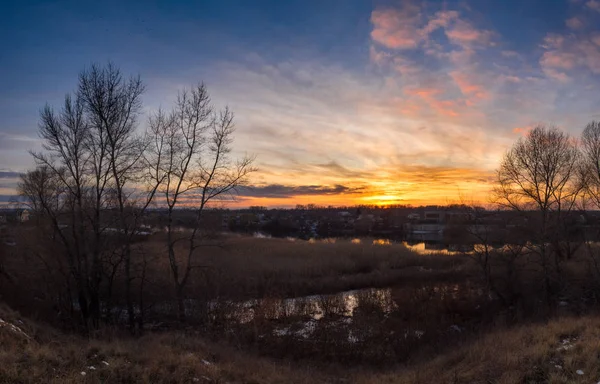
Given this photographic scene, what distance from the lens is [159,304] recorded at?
20.1 meters

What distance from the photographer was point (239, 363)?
10438 millimetres

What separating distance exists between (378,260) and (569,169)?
16.2m

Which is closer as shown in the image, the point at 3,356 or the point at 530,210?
the point at 3,356

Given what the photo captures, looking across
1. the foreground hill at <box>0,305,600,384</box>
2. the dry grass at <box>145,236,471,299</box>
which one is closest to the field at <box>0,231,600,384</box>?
the foreground hill at <box>0,305,600,384</box>

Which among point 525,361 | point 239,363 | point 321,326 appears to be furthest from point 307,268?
point 525,361

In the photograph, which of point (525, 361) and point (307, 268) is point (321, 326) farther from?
point (307, 268)

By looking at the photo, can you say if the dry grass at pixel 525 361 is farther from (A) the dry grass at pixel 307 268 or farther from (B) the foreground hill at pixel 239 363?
(A) the dry grass at pixel 307 268

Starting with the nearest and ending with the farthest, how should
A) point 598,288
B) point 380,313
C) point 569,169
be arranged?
point 380,313
point 598,288
point 569,169

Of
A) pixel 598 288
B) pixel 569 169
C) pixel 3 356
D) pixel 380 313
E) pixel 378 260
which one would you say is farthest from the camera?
pixel 378 260

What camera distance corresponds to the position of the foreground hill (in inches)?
281

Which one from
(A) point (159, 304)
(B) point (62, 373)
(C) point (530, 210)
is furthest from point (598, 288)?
(B) point (62, 373)

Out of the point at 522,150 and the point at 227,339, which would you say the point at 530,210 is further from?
the point at 227,339

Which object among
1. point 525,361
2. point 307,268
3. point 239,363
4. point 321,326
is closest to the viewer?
point 525,361

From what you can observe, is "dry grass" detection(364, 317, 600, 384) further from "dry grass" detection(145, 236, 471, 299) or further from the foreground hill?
"dry grass" detection(145, 236, 471, 299)
